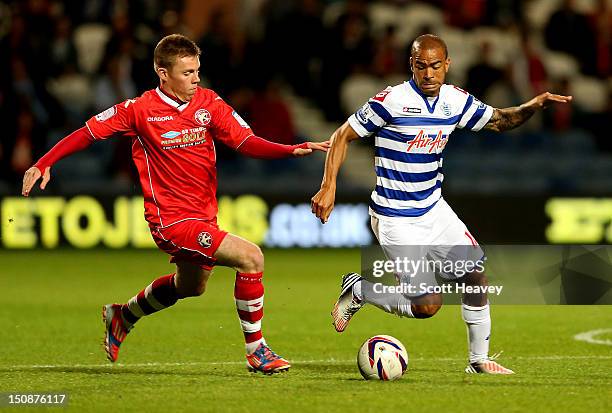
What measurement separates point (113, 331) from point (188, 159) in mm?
1270

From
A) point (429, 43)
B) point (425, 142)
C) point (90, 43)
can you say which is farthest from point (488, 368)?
point (90, 43)

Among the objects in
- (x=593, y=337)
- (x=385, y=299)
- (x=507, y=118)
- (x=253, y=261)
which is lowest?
(x=593, y=337)

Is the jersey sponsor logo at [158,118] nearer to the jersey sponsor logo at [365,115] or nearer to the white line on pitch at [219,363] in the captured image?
the jersey sponsor logo at [365,115]

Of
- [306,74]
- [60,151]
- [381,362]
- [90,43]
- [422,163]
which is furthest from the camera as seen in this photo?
[306,74]

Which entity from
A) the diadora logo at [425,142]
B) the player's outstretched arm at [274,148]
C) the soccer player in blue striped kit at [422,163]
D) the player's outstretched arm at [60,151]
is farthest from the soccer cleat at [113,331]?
the diadora logo at [425,142]

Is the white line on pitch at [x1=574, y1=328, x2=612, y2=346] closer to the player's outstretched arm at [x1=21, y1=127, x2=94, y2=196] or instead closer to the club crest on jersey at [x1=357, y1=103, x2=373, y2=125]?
the club crest on jersey at [x1=357, y1=103, x2=373, y2=125]

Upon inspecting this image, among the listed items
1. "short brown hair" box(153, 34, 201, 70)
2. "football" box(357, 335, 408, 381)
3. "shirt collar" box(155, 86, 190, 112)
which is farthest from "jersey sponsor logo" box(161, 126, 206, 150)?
"football" box(357, 335, 408, 381)

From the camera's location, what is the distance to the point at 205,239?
7.56 metres

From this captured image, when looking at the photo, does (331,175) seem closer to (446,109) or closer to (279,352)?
(446,109)

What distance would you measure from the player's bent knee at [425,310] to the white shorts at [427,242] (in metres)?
0.08

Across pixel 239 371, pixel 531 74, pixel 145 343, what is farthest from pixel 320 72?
pixel 239 371

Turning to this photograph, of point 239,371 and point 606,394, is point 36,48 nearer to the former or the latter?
point 239,371

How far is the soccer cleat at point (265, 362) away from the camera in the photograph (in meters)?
7.52

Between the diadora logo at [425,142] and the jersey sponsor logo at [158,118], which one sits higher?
the jersey sponsor logo at [158,118]
